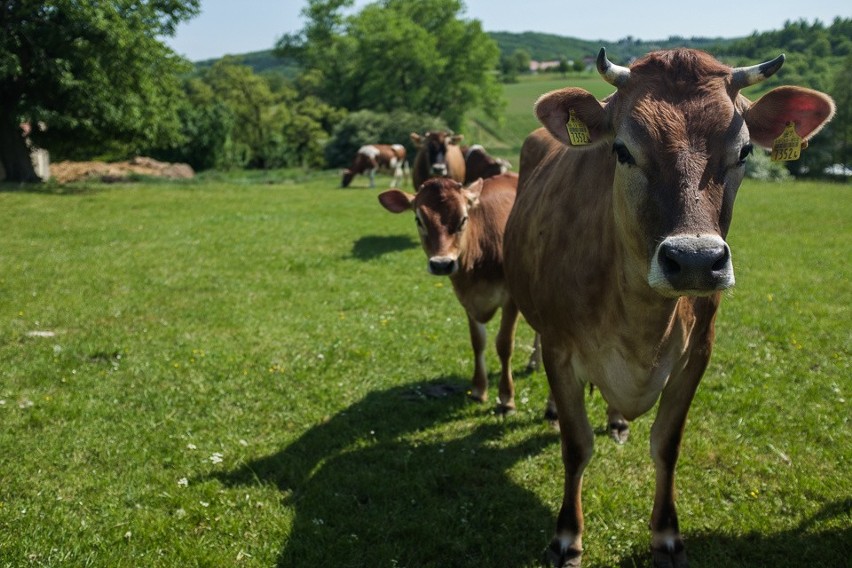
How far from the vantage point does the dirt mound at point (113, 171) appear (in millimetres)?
27837

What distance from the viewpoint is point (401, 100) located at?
54.3 m

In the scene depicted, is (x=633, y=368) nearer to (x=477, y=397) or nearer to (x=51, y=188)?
(x=477, y=397)

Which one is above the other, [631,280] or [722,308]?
[631,280]

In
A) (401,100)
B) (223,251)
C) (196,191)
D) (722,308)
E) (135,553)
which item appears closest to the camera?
(135,553)

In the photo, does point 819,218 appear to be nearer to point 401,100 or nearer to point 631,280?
point 631,280

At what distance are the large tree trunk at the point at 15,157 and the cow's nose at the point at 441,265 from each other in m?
24.2

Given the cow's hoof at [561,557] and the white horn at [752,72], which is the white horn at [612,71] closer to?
the white horn at [752,72]

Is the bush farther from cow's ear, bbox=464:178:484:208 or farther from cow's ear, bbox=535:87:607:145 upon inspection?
cow's ear, bbox=535:87:607:145

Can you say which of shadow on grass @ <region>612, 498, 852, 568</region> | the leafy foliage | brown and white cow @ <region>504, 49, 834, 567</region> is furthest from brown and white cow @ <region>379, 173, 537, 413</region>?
the leafy foliage

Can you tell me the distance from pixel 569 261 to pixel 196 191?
2287cm

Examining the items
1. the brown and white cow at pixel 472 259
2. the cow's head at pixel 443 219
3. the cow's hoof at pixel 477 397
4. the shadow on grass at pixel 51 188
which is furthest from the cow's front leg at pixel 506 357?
the shadow on grass at pixel 51 188

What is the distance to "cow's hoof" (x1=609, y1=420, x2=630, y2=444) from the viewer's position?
16.7 feet

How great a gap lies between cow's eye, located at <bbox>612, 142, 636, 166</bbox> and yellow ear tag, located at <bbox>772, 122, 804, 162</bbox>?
2.92 feet

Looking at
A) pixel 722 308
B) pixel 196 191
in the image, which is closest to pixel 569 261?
pixel 722 308
